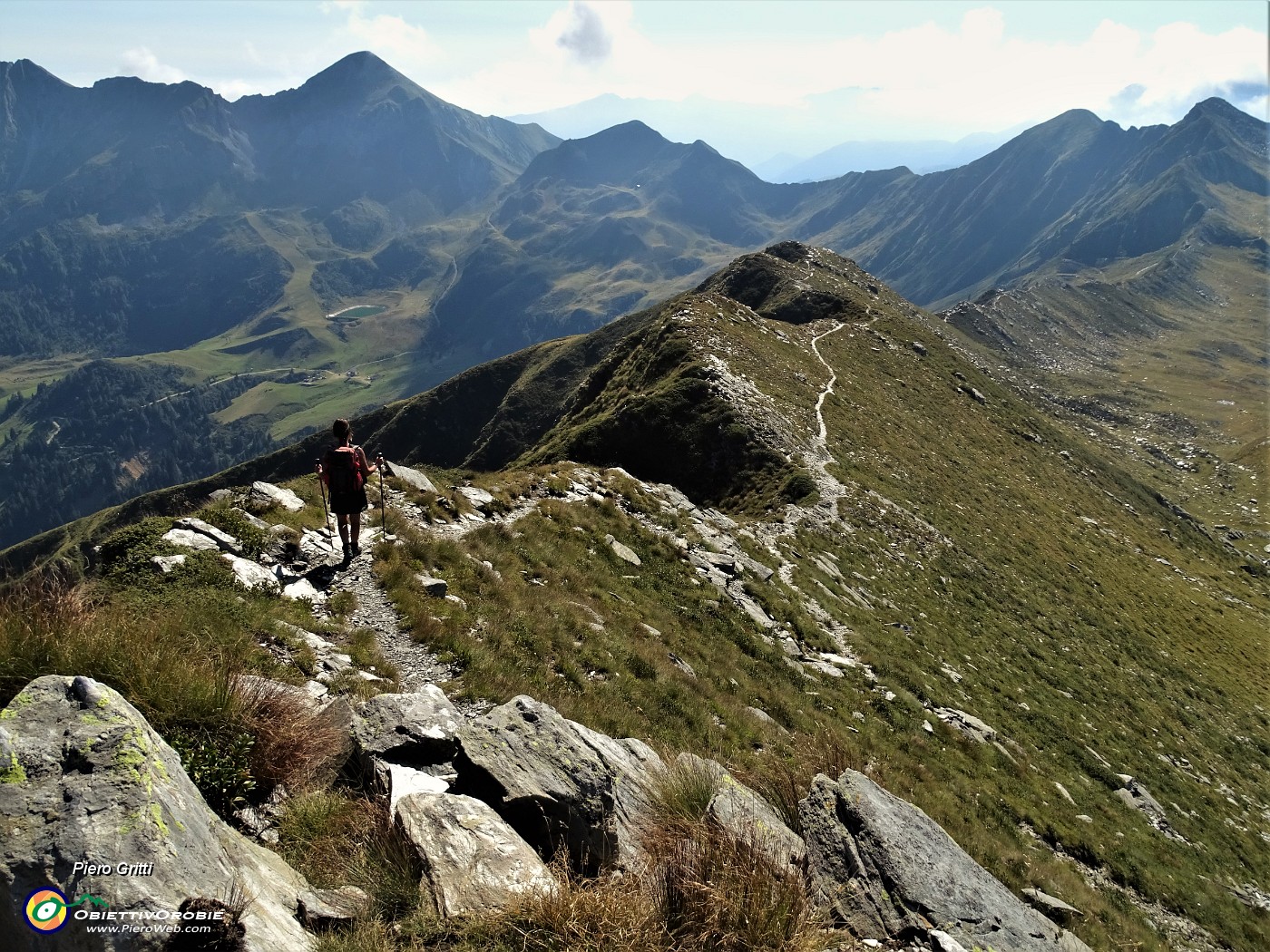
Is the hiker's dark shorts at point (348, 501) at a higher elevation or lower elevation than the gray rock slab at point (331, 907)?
higher

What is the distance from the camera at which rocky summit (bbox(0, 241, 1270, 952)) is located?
6.05 metres

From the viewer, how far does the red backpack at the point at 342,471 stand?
16.6 m

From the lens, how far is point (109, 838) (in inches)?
197

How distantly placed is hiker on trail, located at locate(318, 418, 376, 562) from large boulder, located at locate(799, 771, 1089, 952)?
43.0 ft

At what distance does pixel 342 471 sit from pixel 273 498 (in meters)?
4.02

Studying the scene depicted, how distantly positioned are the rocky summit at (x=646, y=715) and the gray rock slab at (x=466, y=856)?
0.04 m

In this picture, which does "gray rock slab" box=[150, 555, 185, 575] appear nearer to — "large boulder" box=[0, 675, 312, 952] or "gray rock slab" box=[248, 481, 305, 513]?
"gray rock slab" box=[248, 481, 305, 513]

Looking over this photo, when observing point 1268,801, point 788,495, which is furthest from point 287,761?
point 1268,801

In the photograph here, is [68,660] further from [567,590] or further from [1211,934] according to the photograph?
[1211,934]

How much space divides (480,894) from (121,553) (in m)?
Result: 12.2

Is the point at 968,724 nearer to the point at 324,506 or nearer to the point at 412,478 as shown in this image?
the point at 412,478

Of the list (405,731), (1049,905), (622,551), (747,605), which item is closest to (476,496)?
(622,551)

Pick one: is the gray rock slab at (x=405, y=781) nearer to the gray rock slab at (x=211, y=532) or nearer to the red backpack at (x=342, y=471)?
the gray rock slab at (x=211, y=532)

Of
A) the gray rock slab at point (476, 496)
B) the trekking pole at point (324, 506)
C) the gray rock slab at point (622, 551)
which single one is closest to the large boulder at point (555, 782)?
the trekking pole at point (324, 506)
